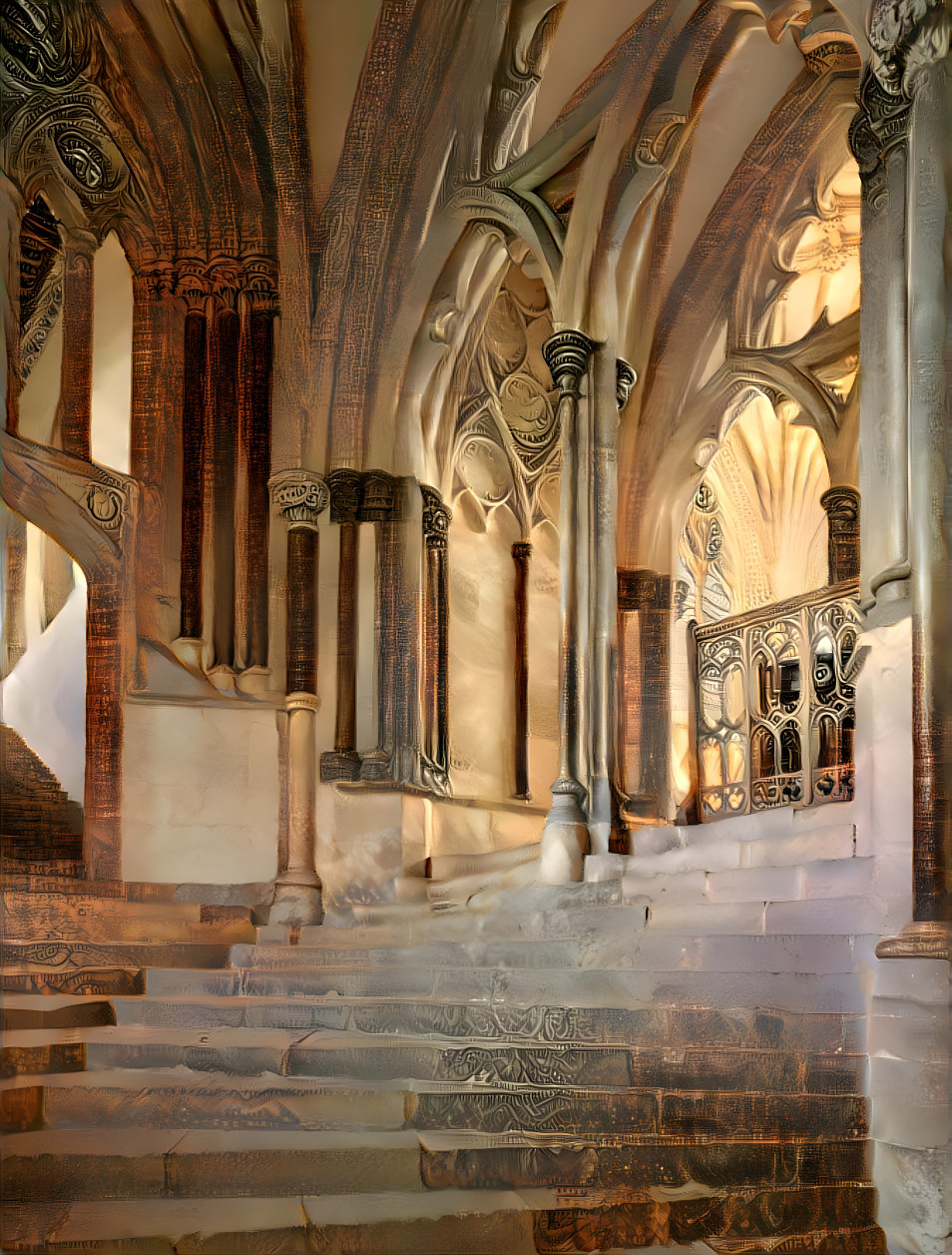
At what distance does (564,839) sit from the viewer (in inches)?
229

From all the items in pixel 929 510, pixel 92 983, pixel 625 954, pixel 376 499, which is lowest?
pixel 92 983

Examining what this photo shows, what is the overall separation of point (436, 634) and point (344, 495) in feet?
3.59

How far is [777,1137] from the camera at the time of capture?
10.5ft

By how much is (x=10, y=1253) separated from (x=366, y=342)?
6362 millimetres

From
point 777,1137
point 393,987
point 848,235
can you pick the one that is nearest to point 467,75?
point 848,235

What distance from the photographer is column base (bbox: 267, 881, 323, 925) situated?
711 cm

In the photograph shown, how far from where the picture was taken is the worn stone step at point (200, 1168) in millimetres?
2906

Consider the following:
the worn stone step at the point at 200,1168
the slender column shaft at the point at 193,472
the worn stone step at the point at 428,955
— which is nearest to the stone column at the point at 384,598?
the slender column shaft at the point at 193,472

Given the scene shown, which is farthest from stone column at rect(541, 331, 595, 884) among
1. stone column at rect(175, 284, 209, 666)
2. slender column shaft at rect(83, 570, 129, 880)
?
slender column shaft at rect(83, 570, 129, 880)

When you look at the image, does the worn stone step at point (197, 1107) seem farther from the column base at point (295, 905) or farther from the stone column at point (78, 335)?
the stone column at point (78, 335)

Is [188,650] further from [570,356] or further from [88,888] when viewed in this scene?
[570,356]

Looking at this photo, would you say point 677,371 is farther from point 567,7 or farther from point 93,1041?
point 93,1041

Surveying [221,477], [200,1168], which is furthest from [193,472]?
[200,1168]

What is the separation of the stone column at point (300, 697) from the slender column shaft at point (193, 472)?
50 cm
